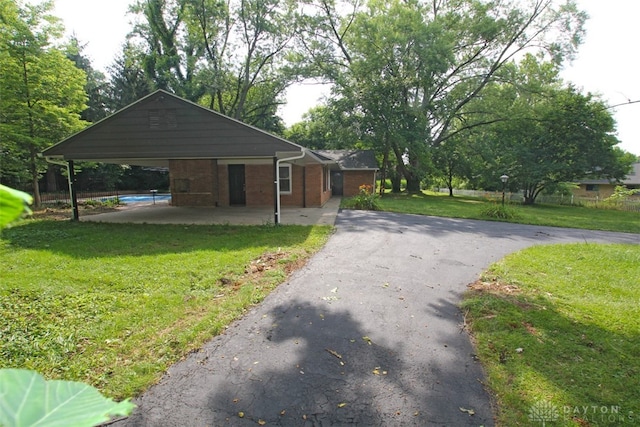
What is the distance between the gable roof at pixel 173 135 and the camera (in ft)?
33.0

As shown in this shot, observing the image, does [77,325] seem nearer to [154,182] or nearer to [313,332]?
[313,332]

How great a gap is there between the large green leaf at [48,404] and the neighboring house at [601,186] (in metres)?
40.3

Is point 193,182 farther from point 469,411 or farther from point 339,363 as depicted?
point 469,411

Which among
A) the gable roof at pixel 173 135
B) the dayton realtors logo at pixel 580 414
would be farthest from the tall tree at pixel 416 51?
the dayton realtors logo at pixel 580 414

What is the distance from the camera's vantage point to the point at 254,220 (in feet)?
38.7

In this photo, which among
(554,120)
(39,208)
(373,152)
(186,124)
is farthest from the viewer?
(373,152)

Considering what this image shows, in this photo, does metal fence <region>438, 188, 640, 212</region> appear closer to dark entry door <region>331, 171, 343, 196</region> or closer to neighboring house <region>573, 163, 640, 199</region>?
neighboring house <region>573, 163, 640, 199</region>

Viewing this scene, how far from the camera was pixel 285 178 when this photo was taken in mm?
16219

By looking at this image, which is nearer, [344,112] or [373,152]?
[344,112]

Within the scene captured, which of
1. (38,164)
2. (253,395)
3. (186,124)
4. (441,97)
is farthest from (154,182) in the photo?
(253,395)

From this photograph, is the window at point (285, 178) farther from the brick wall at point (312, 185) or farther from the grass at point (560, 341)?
the grass at point (560, 341)

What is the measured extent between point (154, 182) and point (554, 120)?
33.1m

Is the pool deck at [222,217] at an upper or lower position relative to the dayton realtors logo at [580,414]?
upper

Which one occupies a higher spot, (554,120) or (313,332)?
(554,120)
